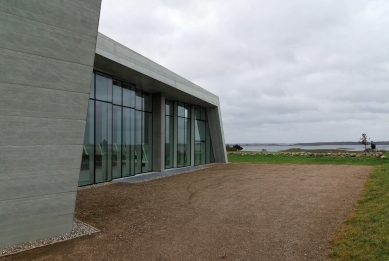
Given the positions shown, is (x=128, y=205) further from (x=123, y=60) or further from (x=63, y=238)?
(x=123, y=60)

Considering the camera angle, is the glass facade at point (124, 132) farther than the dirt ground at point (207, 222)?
Yes

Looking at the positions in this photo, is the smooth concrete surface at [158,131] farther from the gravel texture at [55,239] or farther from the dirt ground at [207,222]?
the gravel texture at [55,239]

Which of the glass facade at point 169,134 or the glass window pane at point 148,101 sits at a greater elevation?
the glass window pane at point 148,101

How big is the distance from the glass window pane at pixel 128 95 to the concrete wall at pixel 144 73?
41 centimetres

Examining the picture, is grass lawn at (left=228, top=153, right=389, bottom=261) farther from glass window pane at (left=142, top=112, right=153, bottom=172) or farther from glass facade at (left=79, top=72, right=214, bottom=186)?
glass window pane at (left=142, top=112, right=153, bottom=172)

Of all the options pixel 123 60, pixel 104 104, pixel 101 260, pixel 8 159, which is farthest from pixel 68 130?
pixel 104 104

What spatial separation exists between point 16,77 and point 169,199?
5.97 m

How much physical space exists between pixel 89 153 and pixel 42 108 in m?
7.11

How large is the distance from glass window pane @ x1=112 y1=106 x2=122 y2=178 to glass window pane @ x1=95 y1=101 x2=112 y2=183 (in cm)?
29

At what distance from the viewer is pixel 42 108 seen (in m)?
5.16

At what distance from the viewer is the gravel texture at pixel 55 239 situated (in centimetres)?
489

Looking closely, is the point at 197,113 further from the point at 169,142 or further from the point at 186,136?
the point at 169,142

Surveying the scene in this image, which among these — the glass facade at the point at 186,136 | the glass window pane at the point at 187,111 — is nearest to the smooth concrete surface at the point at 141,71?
the glass facade at the point at 186,136

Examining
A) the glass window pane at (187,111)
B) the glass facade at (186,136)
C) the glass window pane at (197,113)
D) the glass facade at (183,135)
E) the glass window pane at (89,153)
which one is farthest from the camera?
the glass window pane at (197,113)
